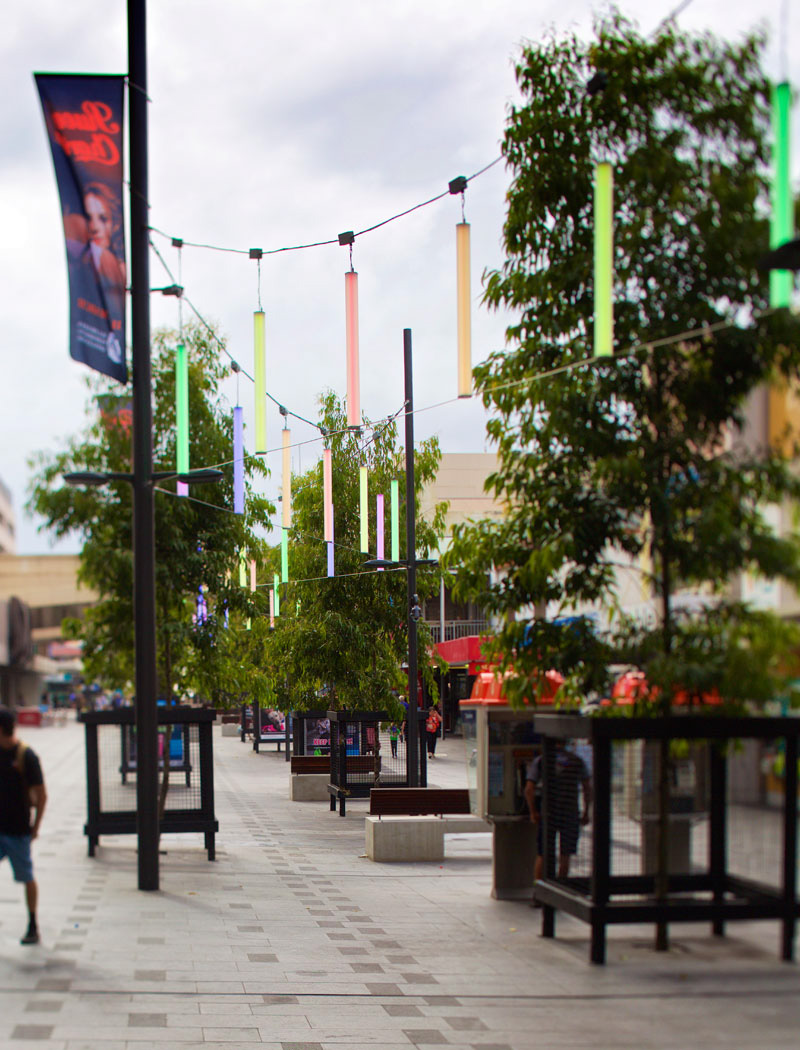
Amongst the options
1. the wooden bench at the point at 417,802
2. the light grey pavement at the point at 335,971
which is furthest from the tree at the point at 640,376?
the wooden bench at the point at 417,802

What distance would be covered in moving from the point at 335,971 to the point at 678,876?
3271 mm

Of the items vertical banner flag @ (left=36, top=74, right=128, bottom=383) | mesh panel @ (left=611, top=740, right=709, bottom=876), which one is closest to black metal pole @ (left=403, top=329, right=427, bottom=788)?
vertical banner flag @ (left=36, top=74, right=128, bottom=383)

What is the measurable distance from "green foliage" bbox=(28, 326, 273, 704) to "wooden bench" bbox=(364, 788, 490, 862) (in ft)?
7.70

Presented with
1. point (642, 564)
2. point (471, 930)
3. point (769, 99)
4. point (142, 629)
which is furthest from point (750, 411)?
point (142, 629)

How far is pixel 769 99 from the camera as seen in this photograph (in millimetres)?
4668

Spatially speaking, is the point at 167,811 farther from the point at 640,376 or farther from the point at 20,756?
the point at 640,376

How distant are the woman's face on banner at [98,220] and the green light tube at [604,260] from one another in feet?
14.1

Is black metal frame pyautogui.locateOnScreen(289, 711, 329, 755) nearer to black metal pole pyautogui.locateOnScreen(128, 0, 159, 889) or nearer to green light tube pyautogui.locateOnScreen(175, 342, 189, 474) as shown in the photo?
black metal pole pyautogui.locateOnScreen(128, 0, 159, 889)

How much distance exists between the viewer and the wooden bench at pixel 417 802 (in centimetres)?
1495

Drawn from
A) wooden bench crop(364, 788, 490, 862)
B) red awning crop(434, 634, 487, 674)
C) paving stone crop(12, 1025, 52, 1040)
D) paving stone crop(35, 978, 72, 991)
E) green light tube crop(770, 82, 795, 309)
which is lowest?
wooden bench crop(364, 788, 490, 862)

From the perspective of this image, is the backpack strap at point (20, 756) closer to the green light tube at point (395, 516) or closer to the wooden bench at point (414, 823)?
the wooden bench at point (414, 823)

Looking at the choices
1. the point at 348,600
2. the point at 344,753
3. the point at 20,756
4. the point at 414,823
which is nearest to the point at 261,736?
the point at 348,600

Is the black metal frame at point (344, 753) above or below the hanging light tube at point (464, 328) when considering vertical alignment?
below

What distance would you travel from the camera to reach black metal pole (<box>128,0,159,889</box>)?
10.8m
